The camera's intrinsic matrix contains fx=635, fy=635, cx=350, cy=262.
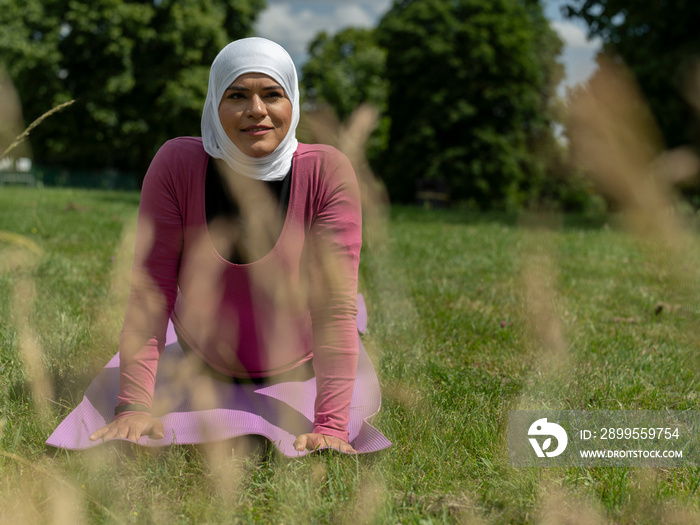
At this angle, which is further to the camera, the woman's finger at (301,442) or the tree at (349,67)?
the tree at (349,67)

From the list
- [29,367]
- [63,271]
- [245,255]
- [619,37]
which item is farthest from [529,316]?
[619,37]

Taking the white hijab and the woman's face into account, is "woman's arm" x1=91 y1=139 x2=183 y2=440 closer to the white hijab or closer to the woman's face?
the white hijab

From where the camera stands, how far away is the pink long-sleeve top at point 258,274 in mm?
2455

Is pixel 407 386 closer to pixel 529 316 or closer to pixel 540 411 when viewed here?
pixel 540 411

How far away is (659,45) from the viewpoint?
50.3 ft

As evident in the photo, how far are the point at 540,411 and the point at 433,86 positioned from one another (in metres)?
31.3

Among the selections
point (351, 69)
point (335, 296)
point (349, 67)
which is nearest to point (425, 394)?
point (335, 296)

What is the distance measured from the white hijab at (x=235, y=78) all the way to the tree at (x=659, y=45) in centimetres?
1360

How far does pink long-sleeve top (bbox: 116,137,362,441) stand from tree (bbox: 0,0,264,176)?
80.0 ft

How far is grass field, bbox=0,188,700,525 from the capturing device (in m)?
1.91

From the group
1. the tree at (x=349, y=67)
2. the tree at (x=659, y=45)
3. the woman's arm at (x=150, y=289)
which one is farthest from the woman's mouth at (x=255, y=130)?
the tree at (x=349, y=67)

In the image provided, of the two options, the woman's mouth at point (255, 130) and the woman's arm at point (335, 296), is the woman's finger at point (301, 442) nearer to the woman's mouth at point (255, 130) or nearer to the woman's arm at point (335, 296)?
the woman's arm at point (335, 296)
